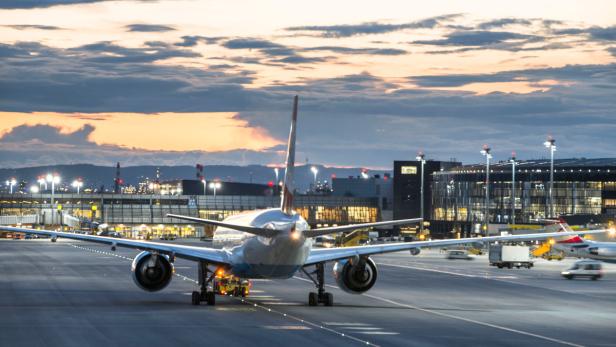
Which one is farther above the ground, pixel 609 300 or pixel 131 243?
pixel 131 243

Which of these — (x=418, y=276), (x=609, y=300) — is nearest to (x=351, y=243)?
(x=418, y=276)

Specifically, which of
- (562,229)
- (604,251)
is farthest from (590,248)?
(562,229)

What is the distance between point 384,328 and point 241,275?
445 inches

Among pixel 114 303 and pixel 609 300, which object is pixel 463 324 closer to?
pixel 114 303

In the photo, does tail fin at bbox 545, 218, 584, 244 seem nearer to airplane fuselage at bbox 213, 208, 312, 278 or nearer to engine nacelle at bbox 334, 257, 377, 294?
engine nacelle at bbox 334, 257, 377, 294

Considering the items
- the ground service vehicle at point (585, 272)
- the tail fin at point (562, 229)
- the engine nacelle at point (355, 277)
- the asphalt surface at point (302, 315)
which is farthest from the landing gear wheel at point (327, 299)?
the tail fin at point (562, 229)

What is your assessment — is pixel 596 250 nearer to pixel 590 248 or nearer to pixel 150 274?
pixel 590 248

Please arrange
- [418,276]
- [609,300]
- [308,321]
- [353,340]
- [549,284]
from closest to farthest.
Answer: [353,340]
[308,321]
[609,300]
[549,284]
[418,276]

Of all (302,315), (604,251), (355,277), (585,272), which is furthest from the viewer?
(604,251)

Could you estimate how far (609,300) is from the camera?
213 feet

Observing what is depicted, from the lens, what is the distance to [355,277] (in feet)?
176

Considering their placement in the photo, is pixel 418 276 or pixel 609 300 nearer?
pixel 609 300

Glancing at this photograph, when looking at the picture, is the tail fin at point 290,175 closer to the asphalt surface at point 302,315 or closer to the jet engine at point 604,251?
the asphalt surface at point 302,315

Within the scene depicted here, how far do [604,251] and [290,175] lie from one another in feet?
229
